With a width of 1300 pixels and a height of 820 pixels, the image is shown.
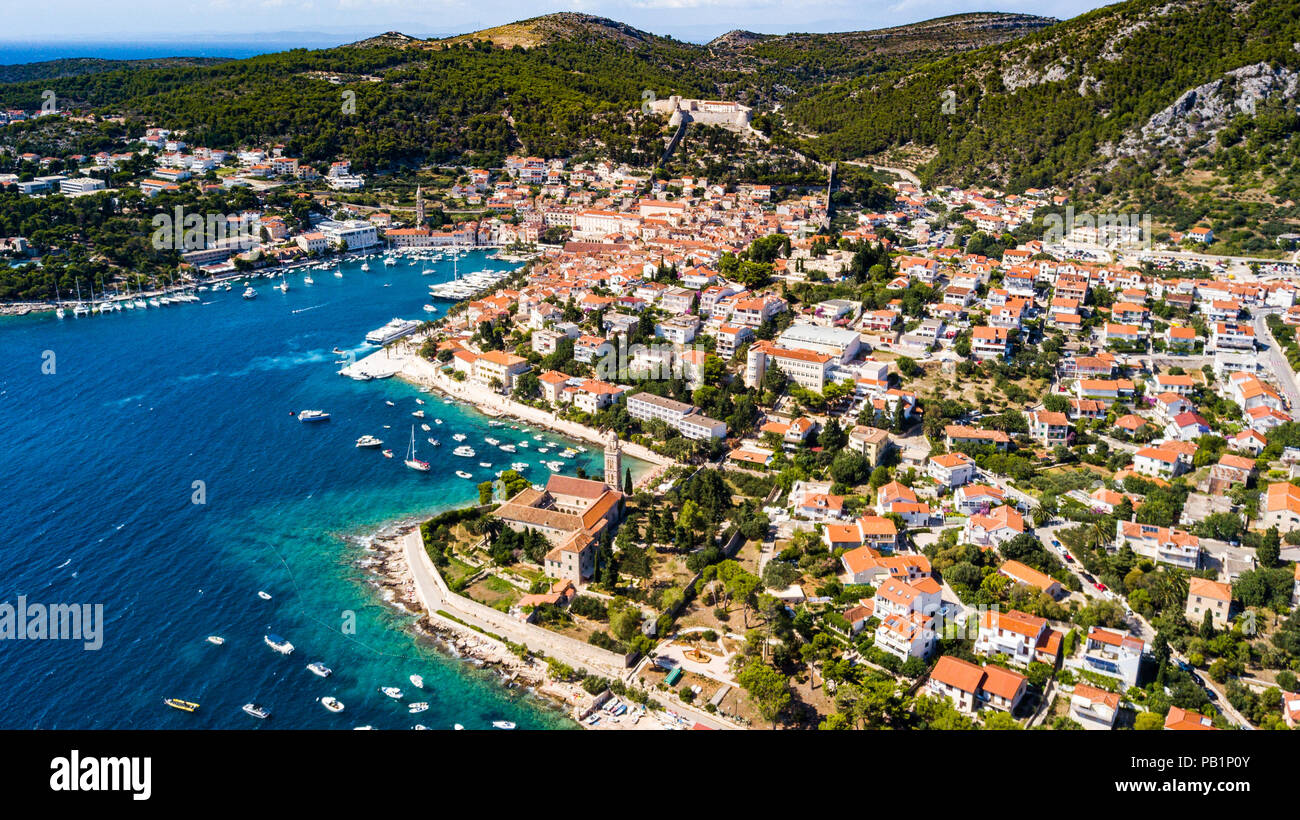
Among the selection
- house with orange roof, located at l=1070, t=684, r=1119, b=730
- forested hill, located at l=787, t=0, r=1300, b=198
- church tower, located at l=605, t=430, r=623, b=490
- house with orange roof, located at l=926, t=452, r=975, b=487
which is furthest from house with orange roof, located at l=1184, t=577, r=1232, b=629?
forested hill, located at l=787, t=0, r=1300, b=198

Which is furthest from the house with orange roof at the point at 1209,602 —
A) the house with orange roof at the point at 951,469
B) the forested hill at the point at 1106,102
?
the forested hill at the point at 1106,102

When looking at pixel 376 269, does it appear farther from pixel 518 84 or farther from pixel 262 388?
pixel 518 84


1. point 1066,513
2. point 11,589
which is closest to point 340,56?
point 11,589

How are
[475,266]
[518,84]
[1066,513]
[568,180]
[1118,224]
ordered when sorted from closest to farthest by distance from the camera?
[1066,513] < [1118,224] < [475,266] < [568,180] < [518,84]

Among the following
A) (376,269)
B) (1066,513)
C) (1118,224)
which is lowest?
(1066,513)

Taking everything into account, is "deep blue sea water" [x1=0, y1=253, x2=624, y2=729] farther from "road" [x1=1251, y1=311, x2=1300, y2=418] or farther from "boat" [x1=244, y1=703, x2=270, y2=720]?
"road" [x1=1251, y1=311, x2=1300, y2=418]

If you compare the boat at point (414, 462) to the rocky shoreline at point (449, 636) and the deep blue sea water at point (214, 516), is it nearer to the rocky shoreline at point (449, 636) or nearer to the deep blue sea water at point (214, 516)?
the deep blue sea water at point (214, 516)

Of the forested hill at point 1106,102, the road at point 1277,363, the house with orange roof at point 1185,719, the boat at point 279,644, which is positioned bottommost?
the boat at point 279,644

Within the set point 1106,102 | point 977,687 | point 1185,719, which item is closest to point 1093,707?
point 1185,719
